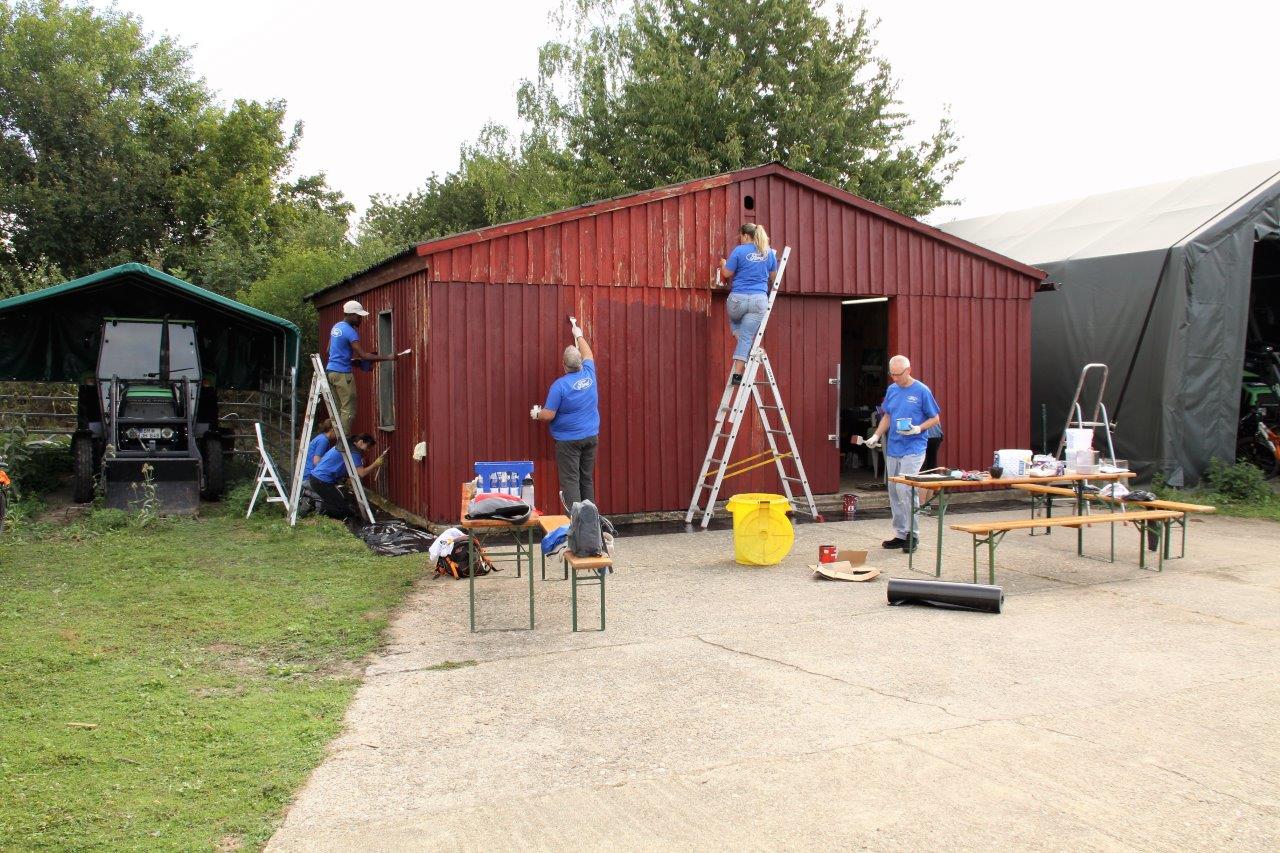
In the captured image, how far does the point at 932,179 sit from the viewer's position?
1136 inches

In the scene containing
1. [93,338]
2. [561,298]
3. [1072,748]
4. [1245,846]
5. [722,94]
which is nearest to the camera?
[1245,846]

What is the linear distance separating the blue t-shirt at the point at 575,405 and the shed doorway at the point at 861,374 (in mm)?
6971

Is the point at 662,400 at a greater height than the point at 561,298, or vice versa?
the point at 561,298

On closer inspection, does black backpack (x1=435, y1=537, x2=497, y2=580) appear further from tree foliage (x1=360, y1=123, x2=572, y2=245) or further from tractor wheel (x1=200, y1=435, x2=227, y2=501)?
tree foliage (x1=360, y1=123, x2=572, y2=245)

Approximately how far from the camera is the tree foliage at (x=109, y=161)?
2745 cm

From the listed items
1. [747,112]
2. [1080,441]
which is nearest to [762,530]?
[1080,441]

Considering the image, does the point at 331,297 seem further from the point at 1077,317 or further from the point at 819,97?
the point at 819,97

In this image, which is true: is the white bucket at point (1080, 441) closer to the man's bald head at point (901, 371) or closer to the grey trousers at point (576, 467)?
the man's bald head at point (901, 371)

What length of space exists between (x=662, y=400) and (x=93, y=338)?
859 centimetres

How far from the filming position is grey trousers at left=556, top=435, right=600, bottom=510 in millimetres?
9680

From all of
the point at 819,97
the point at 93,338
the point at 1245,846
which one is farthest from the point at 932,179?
the point at 1245,846

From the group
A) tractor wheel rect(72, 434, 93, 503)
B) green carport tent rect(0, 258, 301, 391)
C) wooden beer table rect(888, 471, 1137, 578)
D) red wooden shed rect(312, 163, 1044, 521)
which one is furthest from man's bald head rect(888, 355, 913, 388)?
tractor wheel rect(72, 434, 93, 503)

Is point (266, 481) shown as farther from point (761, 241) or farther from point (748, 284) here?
point (761, 241)

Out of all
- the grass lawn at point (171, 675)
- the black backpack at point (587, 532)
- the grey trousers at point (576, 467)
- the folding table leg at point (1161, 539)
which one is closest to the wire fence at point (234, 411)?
the grass lawn at point (171, 675)
